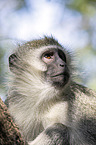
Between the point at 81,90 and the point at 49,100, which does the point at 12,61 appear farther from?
the point at 81,90

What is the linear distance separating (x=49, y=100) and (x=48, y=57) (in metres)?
0.74

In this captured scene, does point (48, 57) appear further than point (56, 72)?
Yes

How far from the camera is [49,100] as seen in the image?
281 cm

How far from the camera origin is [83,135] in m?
2.57

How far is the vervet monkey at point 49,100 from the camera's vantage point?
259 cm

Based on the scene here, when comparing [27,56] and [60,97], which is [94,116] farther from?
[27,56]

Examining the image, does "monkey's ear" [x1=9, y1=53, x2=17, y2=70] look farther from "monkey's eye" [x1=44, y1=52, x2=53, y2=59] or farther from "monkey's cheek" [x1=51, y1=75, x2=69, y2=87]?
"monkey's cheek" [x1=51, y1=75, x2=69, y2=87]

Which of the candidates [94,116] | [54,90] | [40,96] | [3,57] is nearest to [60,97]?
[54,90]

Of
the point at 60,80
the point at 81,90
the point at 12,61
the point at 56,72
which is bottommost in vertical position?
the point at 81,90

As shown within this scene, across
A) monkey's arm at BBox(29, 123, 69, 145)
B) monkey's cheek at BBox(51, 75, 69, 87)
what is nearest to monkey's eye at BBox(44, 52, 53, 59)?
monkey's cheek at BBox(51, 75, 69, 87)

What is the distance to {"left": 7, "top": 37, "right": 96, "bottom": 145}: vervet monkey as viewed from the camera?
2.59 m

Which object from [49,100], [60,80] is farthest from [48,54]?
[49,100]

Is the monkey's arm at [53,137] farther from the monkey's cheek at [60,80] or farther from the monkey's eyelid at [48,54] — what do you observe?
the monkey's eyelid at [48,54]

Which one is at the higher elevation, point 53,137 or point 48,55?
point 48,55
